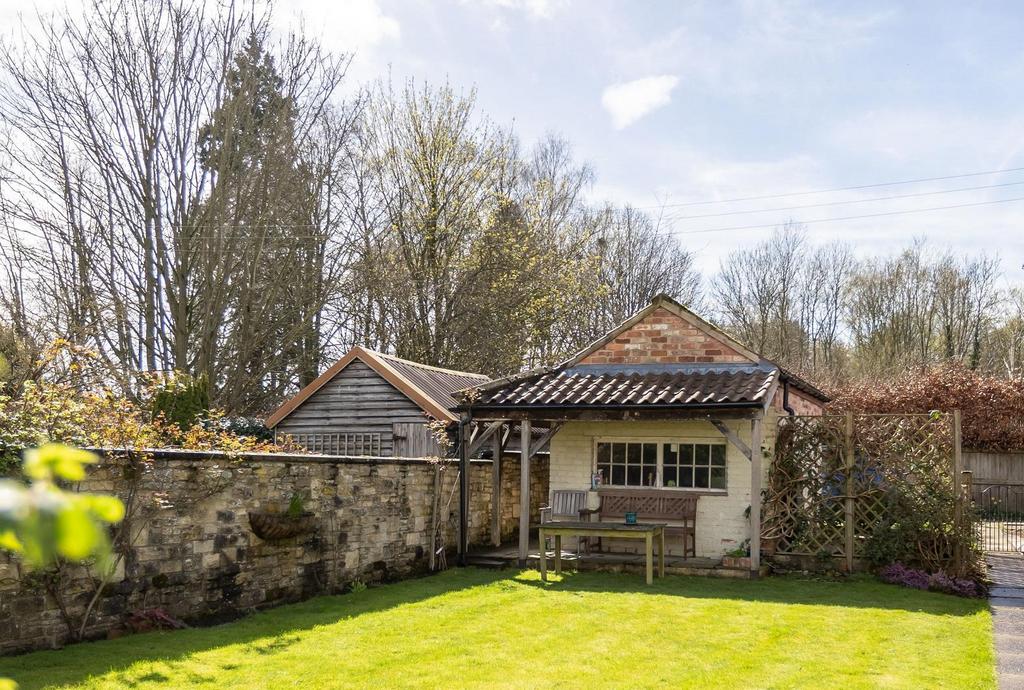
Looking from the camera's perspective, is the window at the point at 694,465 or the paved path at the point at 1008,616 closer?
the paved path at the point at 1008,616

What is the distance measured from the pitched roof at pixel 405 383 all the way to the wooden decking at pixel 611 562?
288cm

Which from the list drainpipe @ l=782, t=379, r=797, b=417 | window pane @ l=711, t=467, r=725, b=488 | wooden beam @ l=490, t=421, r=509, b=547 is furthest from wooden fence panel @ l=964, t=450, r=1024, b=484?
wooden beam @ l=490, t=421, r=509, b=547

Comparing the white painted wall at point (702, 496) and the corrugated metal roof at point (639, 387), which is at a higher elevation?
the corrugated metal roof at point (639, 387)

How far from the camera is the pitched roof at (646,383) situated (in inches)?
526

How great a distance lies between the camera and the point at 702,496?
14.3 metres

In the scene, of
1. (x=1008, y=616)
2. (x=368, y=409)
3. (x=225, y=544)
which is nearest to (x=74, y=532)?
(x=225, y=544)

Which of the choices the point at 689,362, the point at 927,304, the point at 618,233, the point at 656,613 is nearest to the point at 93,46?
the point at 689,362

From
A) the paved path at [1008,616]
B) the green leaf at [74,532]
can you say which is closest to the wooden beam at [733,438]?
the paved path at [1008,616]

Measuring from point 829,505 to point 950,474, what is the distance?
66.2 inches

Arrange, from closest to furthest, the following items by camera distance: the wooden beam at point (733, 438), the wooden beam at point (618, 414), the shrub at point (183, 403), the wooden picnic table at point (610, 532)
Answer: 1. the wooden picnic table at point (610, 532)
2. the wooden beam at point (618, 414)
3. the wooden beam at point (733, 438)
4. the shrub at point (183, 403)

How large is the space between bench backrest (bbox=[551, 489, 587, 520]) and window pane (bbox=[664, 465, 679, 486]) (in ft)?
4.57

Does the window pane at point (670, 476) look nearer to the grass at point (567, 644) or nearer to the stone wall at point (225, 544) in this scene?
the grass at point (567, 644)

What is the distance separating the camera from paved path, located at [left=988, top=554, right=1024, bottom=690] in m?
7.66

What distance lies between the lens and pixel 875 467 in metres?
13.0
